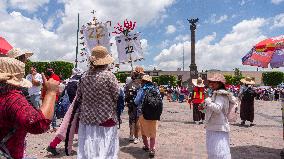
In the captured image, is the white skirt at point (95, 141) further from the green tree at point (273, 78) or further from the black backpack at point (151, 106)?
the green tree at point (273, 78)

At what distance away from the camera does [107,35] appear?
9.02 metres

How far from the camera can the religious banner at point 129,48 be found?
32.0 feet

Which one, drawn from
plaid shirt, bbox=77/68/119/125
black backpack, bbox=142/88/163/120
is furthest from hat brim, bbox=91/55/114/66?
black backpack, bbox=142/88/163/120

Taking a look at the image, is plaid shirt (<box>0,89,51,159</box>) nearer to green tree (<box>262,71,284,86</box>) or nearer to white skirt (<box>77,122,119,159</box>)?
white skirt (<box>77,122,119,159</box>)

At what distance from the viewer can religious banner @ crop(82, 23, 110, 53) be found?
354 inches

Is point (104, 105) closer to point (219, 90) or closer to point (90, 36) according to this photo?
point (219, 90)

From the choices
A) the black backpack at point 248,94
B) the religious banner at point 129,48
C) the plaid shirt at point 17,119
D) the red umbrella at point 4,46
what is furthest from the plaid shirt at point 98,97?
the black backpack at point 248,94

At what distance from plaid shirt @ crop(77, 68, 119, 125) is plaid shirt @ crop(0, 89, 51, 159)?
2.49m

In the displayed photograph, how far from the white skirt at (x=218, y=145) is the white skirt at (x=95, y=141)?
1483 mm

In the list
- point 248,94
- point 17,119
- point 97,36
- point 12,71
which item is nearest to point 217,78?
point 12,71

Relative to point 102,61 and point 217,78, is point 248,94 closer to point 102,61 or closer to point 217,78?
point 217,78

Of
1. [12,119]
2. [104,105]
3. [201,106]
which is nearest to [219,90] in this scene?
[201,106]

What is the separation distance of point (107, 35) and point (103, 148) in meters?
4.36

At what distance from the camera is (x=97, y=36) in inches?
354
